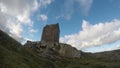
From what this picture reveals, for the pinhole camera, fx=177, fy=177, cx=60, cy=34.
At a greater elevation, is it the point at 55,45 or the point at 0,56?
the point at 55,45

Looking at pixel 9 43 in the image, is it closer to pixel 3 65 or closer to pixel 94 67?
pixel 3 65

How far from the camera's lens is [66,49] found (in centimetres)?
19225

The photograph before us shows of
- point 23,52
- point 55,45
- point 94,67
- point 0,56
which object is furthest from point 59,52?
Answer: point 0,56

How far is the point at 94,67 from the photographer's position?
140125 millimetres

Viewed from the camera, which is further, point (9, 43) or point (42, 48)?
point (42, 48)

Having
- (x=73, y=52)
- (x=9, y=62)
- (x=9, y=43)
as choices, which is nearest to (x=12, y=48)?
(x=9, y=43)

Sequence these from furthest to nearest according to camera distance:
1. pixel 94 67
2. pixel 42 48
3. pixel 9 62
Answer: pixel 42 48
pixel 94 67
pixel 9 62

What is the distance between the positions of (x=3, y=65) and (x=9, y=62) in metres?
5.22

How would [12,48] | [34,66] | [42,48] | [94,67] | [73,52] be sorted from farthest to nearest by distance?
[73,52] < [42,48] < [94,67] < [12,48] < [34,66]

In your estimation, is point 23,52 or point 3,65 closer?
point 3,65

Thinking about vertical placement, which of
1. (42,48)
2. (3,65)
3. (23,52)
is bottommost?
(3,65)

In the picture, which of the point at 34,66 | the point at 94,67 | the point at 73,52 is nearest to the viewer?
the point at 34,66

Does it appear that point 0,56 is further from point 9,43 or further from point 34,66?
point 9,43

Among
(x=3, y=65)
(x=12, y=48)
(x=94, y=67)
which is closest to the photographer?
(x=3, y=65)
